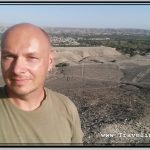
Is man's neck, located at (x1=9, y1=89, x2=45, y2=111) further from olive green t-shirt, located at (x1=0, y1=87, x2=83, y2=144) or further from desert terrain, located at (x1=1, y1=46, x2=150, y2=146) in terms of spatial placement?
desert terrain, located at (x1=1, y1=46, x2=150, y2=146)

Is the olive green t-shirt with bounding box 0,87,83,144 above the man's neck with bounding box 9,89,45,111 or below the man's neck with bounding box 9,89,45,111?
below

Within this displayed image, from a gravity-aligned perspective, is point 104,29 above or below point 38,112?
above

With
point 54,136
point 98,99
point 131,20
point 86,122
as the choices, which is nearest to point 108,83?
point 98,99

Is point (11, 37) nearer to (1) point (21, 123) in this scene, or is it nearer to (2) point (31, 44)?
(2) point (31, 44)

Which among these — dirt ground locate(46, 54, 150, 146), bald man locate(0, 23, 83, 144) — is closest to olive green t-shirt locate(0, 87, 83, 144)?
bald man locate(0, 23, 83, 144)

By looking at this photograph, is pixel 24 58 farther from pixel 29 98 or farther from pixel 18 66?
pixel 29 98

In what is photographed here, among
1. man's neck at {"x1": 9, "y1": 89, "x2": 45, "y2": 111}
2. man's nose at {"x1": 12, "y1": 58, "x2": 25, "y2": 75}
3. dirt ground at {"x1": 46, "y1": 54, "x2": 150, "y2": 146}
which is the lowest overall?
dirt ground at {"x1": 46, "y1": 54, "x2": 150, "y2": 146}

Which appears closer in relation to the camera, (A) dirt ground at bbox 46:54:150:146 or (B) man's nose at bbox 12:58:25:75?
(B) man's nose at bbox 12:58:25:75
